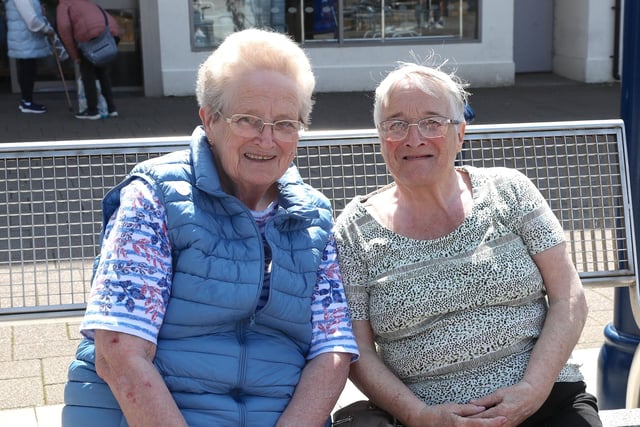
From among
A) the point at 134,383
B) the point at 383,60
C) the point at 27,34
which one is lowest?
the point at 383,60

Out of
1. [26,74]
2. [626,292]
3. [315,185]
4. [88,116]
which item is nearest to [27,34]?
[26,74]

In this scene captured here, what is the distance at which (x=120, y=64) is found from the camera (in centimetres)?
1398

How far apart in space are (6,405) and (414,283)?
7.51 feet

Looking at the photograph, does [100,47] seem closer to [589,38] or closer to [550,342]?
[589,38]

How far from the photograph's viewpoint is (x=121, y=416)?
2.52 m

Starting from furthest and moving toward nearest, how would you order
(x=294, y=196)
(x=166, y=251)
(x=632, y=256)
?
(x=632, y=256) < (x=294, y=196) < (x=166, y=251)

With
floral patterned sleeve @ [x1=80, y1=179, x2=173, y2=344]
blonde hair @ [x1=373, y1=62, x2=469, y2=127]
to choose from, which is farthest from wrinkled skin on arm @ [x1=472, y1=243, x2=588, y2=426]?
floral patterned sleeve @ [x1=80, y1=179, x2=173, y2=344]

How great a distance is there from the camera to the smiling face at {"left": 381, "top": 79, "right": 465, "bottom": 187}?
9.39 ft

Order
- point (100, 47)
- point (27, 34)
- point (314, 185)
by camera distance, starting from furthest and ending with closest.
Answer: point (27, 34), point (100, 47), point (314, 185)

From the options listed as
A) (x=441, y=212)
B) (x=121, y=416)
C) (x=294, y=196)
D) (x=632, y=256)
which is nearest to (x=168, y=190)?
(x=294, y=196)

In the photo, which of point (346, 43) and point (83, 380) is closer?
point (83, 380)

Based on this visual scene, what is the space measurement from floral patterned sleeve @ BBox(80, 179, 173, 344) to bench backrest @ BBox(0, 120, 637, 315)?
2.18 feet

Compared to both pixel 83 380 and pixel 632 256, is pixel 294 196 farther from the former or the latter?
pixel 632 256

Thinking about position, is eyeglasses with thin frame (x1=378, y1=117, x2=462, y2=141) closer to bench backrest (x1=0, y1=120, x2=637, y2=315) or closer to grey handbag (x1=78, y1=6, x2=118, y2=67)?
bench backrest (x1=0, y1=120, x2=637, y2=315)
